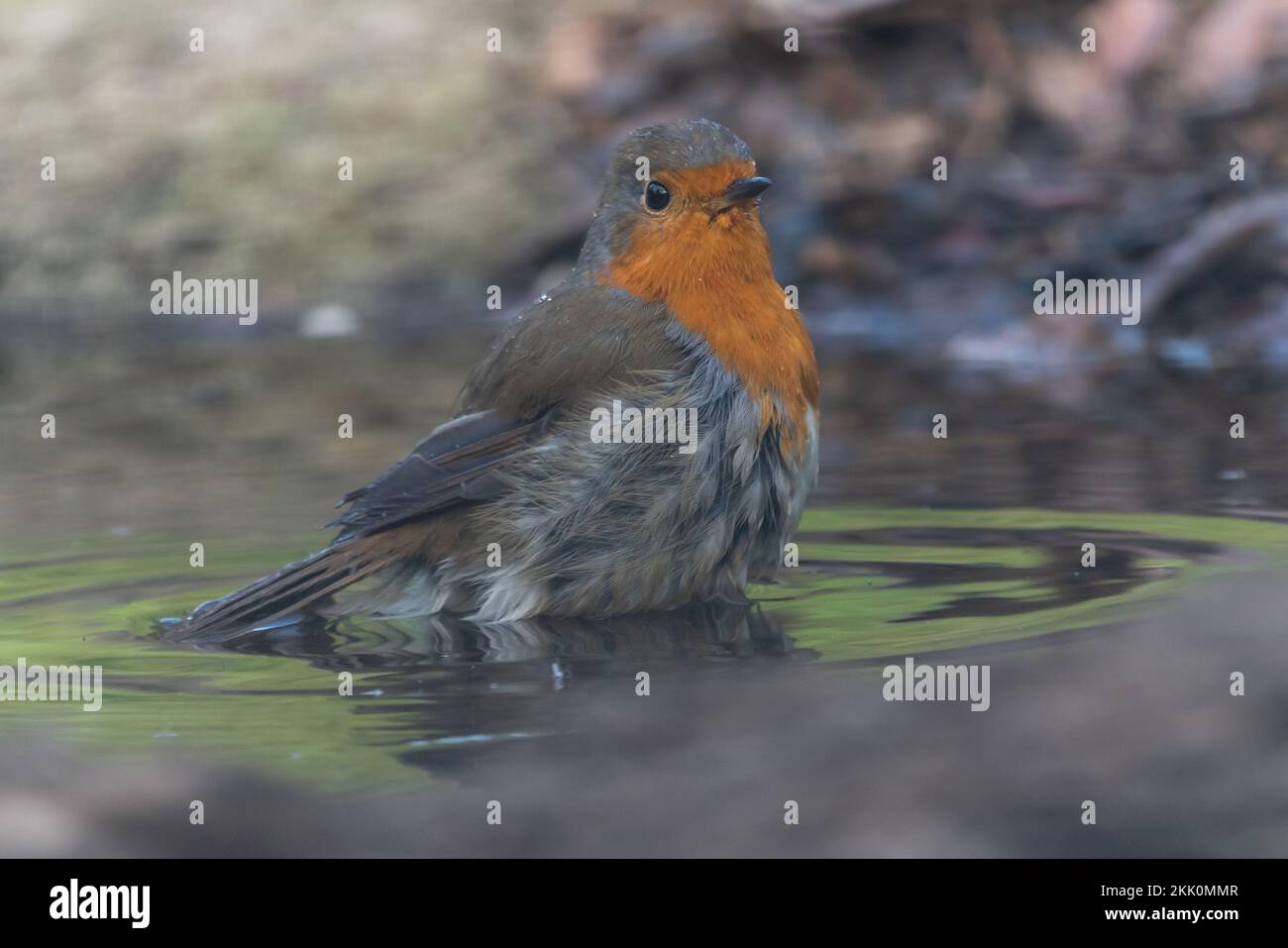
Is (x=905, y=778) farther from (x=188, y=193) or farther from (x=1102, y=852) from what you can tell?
(x=188, y=193)

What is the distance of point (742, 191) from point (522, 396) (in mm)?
702

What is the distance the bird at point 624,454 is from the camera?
14.9 ft

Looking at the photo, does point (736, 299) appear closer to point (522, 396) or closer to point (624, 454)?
point (624, 454)

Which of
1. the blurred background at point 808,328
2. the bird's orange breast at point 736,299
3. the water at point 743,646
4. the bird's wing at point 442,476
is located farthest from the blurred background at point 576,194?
the bird's orange breast at point 736,299

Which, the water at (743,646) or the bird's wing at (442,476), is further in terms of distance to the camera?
the bird's wing at (442,476)

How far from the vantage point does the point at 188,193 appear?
1104 cm

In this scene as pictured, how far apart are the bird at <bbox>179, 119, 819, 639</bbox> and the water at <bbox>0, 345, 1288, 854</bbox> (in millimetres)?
111

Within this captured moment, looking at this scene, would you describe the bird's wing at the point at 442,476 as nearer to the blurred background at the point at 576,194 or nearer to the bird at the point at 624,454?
the bird at the point at 624,454

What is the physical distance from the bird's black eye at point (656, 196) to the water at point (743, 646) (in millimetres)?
945

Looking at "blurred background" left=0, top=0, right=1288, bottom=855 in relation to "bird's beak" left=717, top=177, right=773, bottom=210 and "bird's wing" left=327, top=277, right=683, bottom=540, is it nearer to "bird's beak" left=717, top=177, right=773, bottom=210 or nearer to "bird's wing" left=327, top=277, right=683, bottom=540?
"bird's wing" left=327, top=277, right=683, bottom=540

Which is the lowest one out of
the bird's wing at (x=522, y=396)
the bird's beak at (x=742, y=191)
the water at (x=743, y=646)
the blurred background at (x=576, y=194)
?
the water at (x=743, y=646)

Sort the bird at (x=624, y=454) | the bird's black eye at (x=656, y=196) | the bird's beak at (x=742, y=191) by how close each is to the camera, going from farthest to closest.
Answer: the bird's black eye at (x=656, y=196) < the bird's beak at (x=742, y=191) < the bird at (x=624, y=454)

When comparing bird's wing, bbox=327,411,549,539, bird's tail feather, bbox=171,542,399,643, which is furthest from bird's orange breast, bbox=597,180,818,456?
bird's tail feather, bbox=171,542,399,643

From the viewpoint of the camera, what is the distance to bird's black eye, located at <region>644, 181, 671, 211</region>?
4.79 m
